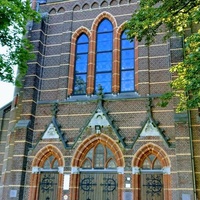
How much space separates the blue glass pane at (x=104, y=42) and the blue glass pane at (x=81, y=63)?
814mm

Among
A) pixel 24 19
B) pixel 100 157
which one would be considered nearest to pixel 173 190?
pixel 100 157

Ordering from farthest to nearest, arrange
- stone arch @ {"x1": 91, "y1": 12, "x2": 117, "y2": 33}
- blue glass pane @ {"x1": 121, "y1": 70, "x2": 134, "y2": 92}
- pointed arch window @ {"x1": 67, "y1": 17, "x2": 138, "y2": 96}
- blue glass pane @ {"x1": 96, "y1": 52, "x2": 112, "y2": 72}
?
1. stone arch @ {"x1": 91, "y1": 12, "x2": 117, "y2": 33}
2. blue glass pane @ {"x1": 96, "y1": 52, "x2": 112, "y2": 72}
3. pointed arch window @ {"x1": 67, "y1": 17, "x2": 138, "y2": 96}
4. blue glass pane @ {"x1": 121, "y1": 70, "x2": 134, "y2": 92}

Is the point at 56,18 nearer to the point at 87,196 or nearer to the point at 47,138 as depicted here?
the point at 47,138

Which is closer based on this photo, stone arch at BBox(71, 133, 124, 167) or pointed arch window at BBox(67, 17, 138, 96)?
stone arch at BBox(71, 133, 124, 167)

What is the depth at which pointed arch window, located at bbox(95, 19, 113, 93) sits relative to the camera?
15102mm

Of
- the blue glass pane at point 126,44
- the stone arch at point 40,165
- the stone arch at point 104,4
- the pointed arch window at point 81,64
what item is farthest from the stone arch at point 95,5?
the stone arch at point 40,165

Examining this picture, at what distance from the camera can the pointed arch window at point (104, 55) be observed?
15.1m

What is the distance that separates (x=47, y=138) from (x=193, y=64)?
25.4 feet

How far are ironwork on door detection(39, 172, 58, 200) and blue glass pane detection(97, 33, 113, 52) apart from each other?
6558mm

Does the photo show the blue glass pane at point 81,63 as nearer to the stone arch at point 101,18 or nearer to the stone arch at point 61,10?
the stone arch at point 101,18

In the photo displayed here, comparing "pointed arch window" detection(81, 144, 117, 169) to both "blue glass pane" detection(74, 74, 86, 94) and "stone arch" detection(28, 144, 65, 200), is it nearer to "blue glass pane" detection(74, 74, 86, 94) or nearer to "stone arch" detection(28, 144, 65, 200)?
"stone arch" detection(28, 144, 65, 200)

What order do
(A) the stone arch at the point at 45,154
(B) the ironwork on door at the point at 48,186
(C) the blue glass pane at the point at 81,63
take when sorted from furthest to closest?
(C) the blue glass pane at the point at 81,63
(A) the stone arch at the point at 45,154
(B) the ironwork on door at the point at 48,186

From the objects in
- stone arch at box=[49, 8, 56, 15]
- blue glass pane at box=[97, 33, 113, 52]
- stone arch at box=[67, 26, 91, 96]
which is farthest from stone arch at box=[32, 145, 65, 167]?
stone arch at box=[49, 8, 56, 15]

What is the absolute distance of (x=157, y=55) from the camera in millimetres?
14547
